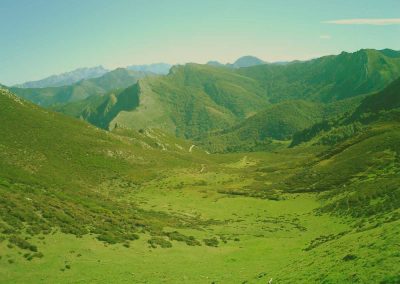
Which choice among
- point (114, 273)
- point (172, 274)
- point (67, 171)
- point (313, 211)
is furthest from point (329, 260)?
point (67, 171)

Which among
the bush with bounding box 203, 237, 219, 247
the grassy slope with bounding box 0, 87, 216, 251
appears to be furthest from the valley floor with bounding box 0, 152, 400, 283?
the grassy slope with bounding box 0, 87, 216, 251

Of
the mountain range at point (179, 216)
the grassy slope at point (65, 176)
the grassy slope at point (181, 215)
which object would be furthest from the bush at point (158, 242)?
the grassy slope at point (65, 176)

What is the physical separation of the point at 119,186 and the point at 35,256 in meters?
80.3

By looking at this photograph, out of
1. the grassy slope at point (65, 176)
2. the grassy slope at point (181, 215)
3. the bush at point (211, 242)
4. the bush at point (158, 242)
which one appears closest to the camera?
the grassy slope at point (181, 215)

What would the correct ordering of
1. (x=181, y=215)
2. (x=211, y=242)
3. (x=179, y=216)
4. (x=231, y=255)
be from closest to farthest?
(x=231, y=255), (x=211, y=242), (x=179, y=216), (x=181, y=215)

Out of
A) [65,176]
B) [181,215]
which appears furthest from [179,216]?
[65,176]

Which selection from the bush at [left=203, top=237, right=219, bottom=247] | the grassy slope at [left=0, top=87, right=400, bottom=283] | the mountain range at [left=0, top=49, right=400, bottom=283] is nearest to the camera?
the grassy slope at [left=0, top=87, right=400, bottom=283]

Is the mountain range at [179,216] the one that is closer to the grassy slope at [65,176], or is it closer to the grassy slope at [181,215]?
the grassy slope at [181,215]

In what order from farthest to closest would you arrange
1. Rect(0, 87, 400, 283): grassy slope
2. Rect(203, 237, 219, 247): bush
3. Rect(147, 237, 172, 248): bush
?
Rect(203, 237, 219, 247): bush < Rect(147, 237, 172, 248): bush < Rect(0, 87, 400, 283): grassy slope

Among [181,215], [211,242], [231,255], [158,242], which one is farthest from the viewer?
[181,215]

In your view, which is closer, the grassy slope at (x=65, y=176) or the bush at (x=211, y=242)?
the grassy slope at (x=65, y=176)

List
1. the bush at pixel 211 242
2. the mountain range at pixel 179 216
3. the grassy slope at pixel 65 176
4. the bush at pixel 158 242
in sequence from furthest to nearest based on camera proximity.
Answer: the bush at pixel 211 242 → the bush at pixel 158 242 → the grassy slope at pixel 65 176 → the mountain range at pixel 179 216

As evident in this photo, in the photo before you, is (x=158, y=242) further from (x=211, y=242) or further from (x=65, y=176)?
(x=65, y=176)

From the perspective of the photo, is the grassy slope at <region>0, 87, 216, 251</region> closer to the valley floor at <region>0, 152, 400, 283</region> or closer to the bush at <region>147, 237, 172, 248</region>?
the bush at <region>147, 237, 172, 248</region>
